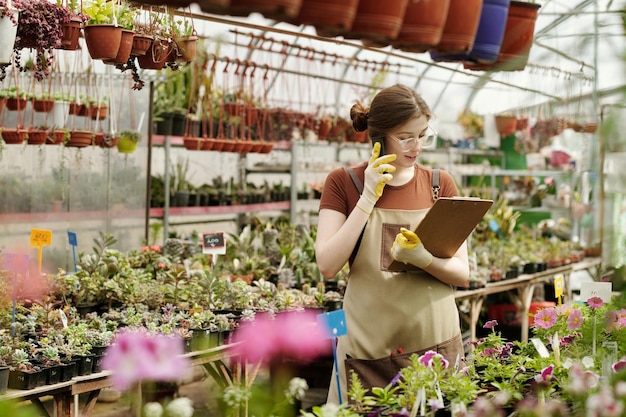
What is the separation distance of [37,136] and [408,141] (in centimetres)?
307

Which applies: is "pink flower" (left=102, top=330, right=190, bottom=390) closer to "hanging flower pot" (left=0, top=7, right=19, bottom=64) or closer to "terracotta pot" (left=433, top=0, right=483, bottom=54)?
"terracotta pot" (left=433, top=0, right=483, bottom=54)

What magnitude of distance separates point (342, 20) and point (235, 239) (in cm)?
453

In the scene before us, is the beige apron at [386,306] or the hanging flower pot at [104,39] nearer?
the beige apron at [386,306]

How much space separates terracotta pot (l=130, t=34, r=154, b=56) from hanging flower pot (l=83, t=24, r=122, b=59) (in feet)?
0.30

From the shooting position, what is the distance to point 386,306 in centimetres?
252

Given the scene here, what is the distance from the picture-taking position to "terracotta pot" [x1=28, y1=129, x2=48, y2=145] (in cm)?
491

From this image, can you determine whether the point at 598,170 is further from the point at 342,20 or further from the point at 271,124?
the point at 271,124

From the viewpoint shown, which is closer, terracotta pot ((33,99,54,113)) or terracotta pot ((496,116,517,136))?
terracotta pot ((33,99,54,113))

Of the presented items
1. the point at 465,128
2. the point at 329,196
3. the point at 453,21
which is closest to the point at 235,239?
the point at 329,196

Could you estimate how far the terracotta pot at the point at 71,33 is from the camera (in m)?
3.32

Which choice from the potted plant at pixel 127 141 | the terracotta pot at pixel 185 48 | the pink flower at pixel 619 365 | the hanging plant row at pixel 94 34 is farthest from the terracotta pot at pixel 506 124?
the pink flower at pixel 619 365

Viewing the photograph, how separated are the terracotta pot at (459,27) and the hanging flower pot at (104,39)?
6.54 feet

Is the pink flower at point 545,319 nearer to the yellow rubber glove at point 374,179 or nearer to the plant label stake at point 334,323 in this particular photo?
the yellow rubber glove at point 374,179

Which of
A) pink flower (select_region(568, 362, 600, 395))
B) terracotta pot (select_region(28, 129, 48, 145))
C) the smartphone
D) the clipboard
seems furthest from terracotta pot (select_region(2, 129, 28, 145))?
pink flower (select_region(568, 362, 600, 395))
